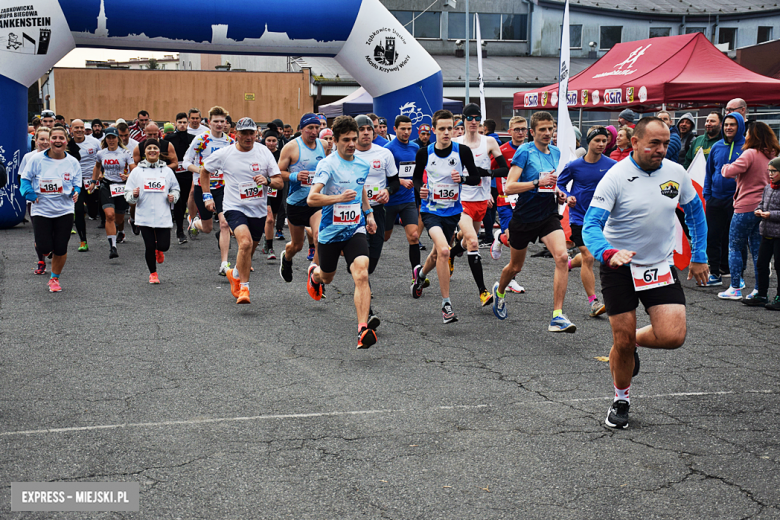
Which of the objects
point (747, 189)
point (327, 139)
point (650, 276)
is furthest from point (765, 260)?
point (327, 139)


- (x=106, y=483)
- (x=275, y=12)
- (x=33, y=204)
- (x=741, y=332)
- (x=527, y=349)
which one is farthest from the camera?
Answer: (x=275, y=12)

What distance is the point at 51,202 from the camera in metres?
9.34

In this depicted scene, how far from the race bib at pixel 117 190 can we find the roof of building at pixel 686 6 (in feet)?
103

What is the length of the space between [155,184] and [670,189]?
22.7ft

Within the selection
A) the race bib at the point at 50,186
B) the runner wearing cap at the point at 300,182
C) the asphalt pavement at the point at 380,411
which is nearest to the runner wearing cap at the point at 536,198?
the asphalt pavement at the point at 380,411

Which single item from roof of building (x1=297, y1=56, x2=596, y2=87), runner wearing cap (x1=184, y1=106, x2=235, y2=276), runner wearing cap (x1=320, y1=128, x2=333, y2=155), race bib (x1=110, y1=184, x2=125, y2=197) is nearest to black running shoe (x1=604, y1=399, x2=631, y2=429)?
runner wearing cap (x1=320, y1=128, x2=333, y2=155)

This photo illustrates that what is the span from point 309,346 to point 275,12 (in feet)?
30.8

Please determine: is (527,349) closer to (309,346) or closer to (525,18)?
(309,346)

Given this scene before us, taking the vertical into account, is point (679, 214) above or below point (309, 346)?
above

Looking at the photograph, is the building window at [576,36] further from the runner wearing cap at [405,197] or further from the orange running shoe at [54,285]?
the orange running shoe at [54,285]

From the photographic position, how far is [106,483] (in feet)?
12.6

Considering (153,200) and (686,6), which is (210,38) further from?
(686,6)

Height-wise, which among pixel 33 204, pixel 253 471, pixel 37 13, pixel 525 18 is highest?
pixel 525 18

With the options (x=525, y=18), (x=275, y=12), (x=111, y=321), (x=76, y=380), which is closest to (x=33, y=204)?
Result: (x=111, y=321)
